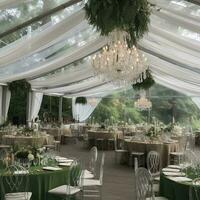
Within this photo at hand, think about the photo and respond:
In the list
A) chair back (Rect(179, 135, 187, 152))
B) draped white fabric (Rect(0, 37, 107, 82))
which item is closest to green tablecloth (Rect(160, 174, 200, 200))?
draped white fabric (Rect(0, 37, 107, 82))

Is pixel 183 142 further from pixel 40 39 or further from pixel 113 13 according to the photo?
pixel 113 13

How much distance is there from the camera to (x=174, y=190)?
521cm

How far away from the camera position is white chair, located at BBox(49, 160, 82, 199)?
5.49 metres

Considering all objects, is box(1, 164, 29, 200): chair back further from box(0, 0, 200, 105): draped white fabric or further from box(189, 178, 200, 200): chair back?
box(0, 0, 200, 105): draped white fabric

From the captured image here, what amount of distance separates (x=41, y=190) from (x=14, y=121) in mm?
12017

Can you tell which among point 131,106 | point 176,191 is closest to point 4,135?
point 176,191

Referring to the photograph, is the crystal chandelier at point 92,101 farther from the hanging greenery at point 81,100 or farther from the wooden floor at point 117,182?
the wooden floor at point 117,182

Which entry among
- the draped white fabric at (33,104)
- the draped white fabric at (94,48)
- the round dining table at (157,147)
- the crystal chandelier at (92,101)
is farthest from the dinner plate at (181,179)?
the crystal chandelier at (92,101)

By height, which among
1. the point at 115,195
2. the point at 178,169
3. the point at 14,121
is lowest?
the point at 115,195

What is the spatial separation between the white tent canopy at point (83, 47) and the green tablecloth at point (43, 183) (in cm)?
308

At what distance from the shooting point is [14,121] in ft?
56.3

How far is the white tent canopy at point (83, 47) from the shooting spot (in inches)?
264

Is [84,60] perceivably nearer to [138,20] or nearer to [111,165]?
[111,165]

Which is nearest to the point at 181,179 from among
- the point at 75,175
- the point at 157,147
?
the point at 75,175
